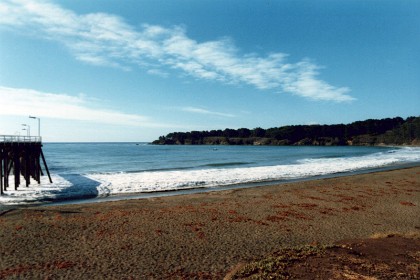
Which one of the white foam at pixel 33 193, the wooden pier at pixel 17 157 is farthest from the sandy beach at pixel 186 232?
the wooden pier at pixel 17 157

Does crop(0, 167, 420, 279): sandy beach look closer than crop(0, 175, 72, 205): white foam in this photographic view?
Yes

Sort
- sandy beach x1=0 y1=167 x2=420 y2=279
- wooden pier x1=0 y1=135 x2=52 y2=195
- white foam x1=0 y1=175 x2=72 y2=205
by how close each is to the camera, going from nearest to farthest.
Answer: sandy beach x1=0 y1=167 x2=420 y2=279 < white foam x1=0 y1=175 x2=72 y2=205 < wooden pier x1=0 y1=135 x2=52 y2=195

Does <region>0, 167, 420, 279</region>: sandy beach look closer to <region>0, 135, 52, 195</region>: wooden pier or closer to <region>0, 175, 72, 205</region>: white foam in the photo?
<region>0, 175, 72, 205</region>: white foam

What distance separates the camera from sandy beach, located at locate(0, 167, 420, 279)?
921 centimetres

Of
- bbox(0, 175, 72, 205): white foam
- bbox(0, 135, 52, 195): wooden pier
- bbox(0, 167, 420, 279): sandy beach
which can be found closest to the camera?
bbox(0, 167, 420, 279): sandy beach

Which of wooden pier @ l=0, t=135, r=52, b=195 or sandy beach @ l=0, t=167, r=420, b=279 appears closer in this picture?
sandy beach @ l=0, t=167, r=420, b=279

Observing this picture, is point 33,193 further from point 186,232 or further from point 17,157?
point 186,232

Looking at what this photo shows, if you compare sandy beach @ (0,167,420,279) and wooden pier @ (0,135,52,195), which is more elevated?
wooden pier @ (0,135,52,195)

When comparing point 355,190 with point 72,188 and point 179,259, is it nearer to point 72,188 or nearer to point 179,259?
point 179,259

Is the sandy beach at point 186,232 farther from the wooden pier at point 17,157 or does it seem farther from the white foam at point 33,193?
the wooden pier at point 17,157

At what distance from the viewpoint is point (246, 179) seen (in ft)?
102

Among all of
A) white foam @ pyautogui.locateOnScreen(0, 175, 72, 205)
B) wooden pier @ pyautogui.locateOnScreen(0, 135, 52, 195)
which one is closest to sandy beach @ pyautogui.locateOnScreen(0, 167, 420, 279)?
white foam @ pyautogui.locateOnScreen(0, 175, 72, 205)

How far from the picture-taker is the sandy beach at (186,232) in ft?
30.2

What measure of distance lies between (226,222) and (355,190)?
1358 centimetres
